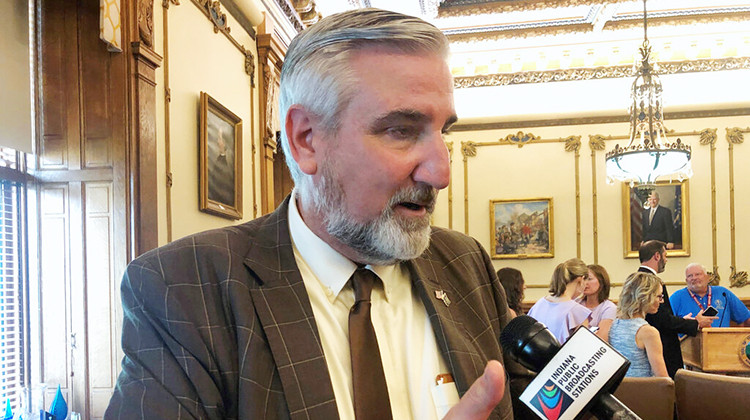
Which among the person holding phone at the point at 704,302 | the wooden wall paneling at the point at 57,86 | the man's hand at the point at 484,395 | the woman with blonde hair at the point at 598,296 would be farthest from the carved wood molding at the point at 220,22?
the person holding phone at the point at 704,302

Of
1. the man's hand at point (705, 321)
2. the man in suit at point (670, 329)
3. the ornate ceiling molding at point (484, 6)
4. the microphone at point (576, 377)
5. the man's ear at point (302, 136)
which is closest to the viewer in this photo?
the microphone at point (576, 377)

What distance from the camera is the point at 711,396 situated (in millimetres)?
3393

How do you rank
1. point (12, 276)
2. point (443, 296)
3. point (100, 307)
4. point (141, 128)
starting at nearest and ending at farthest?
point (443, 296) → point (12, 276) → point (100, 307) → point (141, 128)

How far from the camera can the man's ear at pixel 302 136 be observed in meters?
1.38

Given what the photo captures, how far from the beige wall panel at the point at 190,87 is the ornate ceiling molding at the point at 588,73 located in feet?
14.3

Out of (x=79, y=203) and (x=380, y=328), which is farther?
(x=79, y=203)

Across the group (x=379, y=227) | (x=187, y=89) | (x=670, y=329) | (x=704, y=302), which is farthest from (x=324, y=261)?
(x=704, y=302)

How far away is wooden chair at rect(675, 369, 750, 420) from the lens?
3.30m

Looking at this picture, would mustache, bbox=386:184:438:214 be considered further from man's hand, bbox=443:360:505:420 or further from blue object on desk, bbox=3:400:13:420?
blue object on desk, bbox=3:400:13:420

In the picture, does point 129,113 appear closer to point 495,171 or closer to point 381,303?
point 381,303

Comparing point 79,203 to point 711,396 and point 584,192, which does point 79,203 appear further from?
point 584,192

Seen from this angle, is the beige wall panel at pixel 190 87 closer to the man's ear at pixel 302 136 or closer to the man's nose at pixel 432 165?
the man's ear at pixel 302 136

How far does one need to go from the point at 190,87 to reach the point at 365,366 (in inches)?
157

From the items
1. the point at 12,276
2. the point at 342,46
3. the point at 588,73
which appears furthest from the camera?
the point at 588,73
